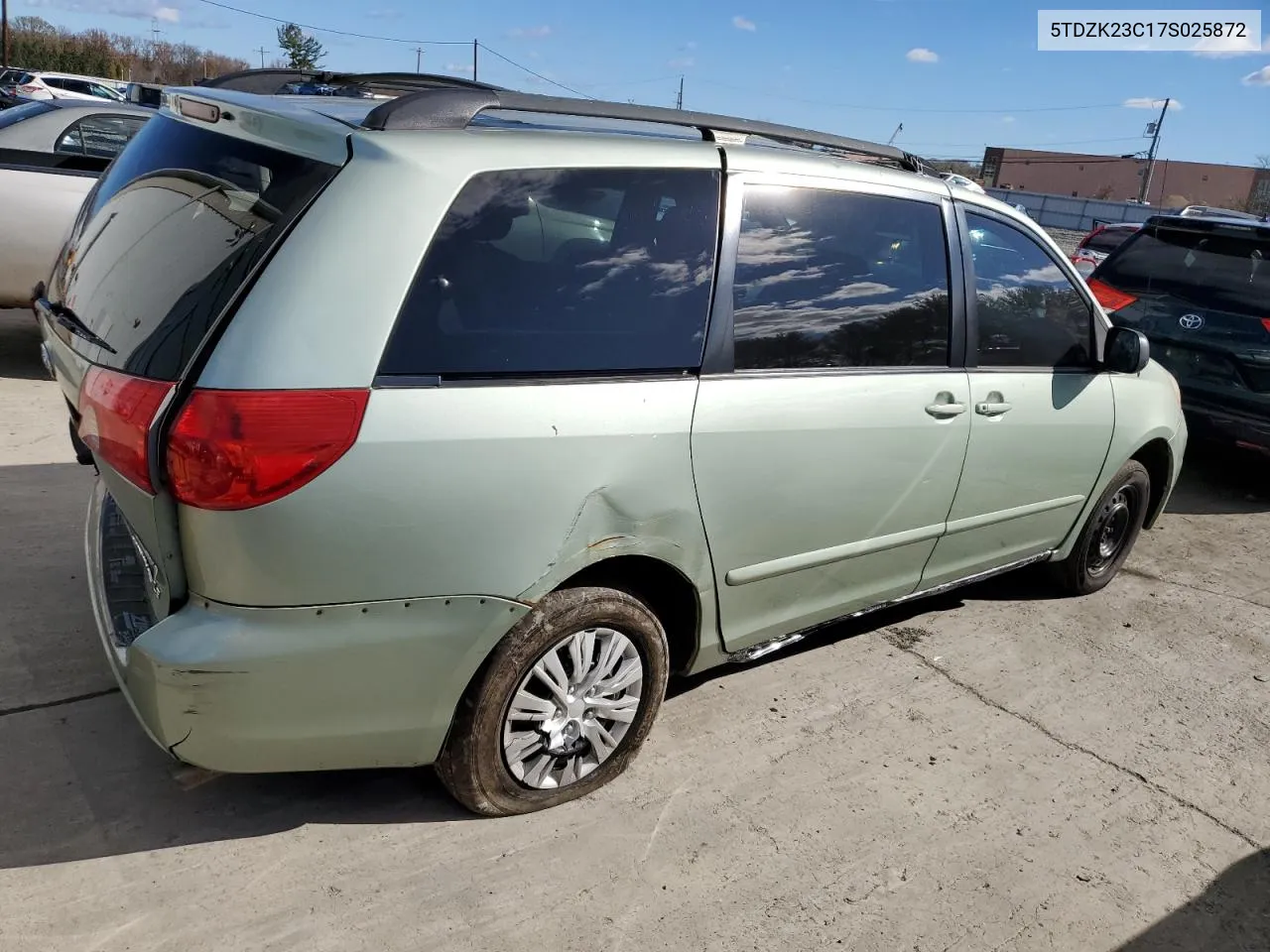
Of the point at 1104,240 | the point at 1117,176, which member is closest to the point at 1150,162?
the point at 1117,176

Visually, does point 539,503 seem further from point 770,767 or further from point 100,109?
point 100,109

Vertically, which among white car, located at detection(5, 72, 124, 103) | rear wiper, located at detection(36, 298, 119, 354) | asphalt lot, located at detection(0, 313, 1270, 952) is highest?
white car, located at detection(5, 72, 124, 103)

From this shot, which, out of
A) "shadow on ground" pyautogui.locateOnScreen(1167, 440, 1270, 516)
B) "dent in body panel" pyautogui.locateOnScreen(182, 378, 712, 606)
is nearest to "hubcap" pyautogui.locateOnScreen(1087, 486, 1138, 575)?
"shadow on ground" pyautogui.locateOnScreen(1167, 440, 1270, 516)

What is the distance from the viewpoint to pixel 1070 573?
4812 millimetres

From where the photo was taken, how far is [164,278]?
98.9 inches

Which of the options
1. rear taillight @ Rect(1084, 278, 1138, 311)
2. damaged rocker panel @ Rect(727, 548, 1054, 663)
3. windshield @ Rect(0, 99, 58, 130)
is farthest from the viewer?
rear taillight @ Rect(1084, 278, 1138, 311)

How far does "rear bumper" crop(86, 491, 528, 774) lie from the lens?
7.48ft

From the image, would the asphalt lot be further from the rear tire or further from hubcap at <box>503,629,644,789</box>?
the rear tire

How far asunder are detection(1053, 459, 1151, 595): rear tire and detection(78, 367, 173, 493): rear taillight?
3888mm

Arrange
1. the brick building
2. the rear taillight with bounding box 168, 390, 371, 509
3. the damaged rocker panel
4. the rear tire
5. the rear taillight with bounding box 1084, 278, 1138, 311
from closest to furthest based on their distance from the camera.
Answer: the rear taillight with bounding box 168, 390, 371, 509 → the damaged rocker panel → the rear tire → the rear taillight with bounding box 1084, 278, 1138, 311 → the brick building

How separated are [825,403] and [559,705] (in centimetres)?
122

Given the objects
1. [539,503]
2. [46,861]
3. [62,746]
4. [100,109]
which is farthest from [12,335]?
[539,503]

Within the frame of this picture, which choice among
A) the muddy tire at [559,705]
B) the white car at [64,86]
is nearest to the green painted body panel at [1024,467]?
the muddy tire at [559,705]

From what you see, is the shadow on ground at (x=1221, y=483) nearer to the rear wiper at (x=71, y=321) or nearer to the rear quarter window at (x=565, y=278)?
the rear quarter window at (x=565, y=278)
